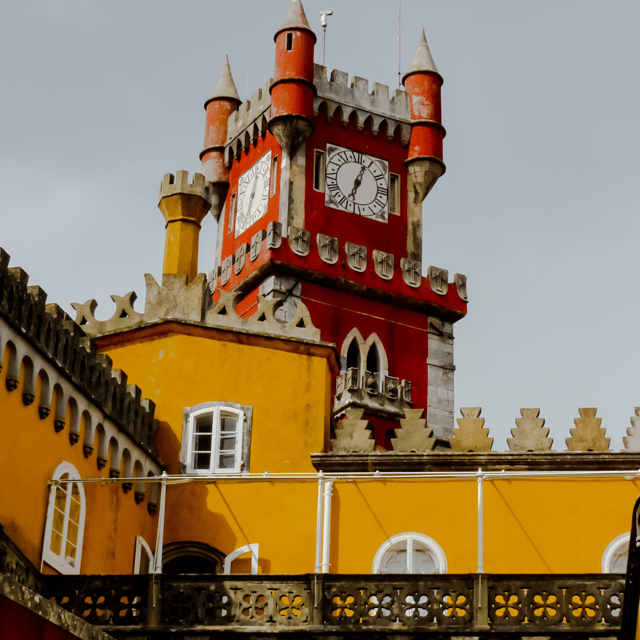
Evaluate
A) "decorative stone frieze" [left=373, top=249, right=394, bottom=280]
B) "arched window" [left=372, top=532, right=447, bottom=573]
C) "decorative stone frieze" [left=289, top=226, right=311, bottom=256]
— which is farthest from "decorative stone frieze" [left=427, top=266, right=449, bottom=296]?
"arched window" [left=372, top=532, right=447, bottom=573]

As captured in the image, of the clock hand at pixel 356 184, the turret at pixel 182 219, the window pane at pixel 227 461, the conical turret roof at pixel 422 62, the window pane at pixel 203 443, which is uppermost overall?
the conical turret roof at pixel 422 62

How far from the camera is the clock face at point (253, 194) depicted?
139ft

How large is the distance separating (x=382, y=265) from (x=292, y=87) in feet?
21.6

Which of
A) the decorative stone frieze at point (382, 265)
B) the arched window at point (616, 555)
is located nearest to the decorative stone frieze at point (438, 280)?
the decorative stone frieze at point (382, 265)

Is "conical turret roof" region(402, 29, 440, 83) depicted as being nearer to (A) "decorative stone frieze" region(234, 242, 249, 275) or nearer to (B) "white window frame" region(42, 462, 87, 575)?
(A) "decorative stone frieze" region(234, 242, 249, 275)

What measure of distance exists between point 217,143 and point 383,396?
42.6 feet

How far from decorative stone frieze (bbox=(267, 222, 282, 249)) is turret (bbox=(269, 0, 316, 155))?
3.50m

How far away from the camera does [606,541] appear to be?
21.4 m

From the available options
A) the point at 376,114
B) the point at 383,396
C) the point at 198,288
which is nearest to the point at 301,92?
the point at 376,114

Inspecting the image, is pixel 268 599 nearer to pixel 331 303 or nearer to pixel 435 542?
pixel 435 542

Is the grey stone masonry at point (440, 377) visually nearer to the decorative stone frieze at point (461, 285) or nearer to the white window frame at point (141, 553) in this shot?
the decorative stone frieze at point (461, 285)

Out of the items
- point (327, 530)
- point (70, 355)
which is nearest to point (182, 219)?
point (70, 355)

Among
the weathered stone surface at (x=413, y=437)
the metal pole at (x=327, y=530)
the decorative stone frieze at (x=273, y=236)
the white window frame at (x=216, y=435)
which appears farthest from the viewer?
the decorative stone frieze at (x=273, y=236)

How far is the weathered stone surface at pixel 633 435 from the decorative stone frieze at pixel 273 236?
16.8 meters
